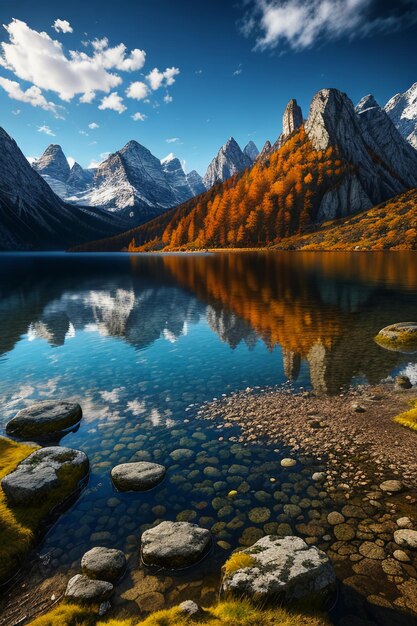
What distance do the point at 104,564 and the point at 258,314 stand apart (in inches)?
1229

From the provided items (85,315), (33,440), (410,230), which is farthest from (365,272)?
(410,230)

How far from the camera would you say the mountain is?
139m

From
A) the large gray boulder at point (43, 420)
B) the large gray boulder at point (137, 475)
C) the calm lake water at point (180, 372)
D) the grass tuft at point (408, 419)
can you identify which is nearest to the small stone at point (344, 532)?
the calm lake water at point (180, 372)

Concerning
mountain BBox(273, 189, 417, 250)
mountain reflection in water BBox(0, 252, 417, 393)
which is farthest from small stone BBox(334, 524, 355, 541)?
mountain BBox(273, 189, 417, 250)

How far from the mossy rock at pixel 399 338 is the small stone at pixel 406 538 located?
60.2 ft

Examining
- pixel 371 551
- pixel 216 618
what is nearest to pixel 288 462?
pixel 371 551

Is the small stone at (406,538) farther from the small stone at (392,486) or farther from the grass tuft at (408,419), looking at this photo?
the grass tuft at (408,419)

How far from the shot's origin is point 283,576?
7062 mm

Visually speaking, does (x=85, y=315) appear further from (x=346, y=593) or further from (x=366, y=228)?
(x=366, y=228)

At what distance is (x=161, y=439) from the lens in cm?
1447

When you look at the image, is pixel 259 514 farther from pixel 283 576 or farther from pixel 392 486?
pixel 392 486

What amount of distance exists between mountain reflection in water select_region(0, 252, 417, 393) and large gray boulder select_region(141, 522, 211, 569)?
38.7 ft

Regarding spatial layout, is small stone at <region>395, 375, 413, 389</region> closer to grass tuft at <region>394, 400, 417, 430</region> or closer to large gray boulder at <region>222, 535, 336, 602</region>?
grass tuft at <region>394, 400, 417, 430</region>

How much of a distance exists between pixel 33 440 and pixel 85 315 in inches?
1114
